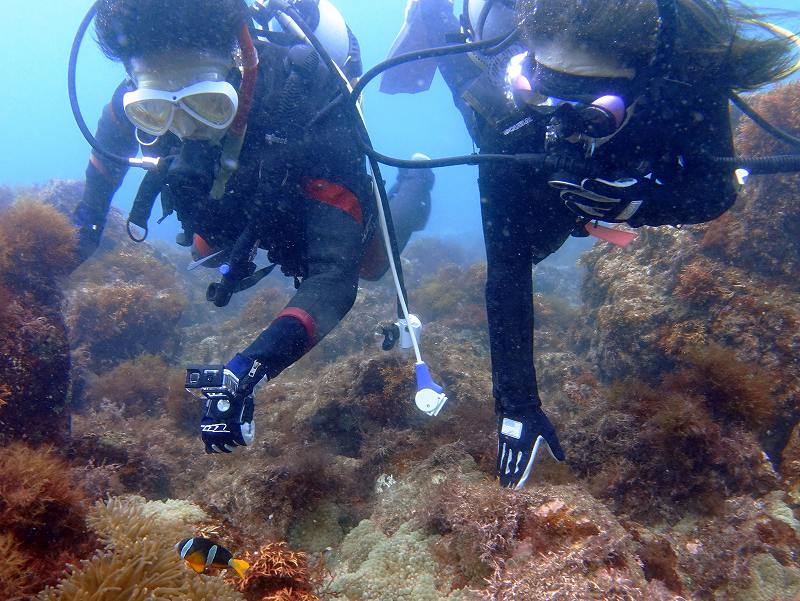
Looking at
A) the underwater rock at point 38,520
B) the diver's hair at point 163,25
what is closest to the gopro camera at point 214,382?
the underwater rock at point 38,520

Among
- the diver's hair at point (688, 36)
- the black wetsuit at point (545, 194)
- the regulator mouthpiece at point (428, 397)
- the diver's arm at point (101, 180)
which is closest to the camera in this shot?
the diver's hair at point (688, 36)

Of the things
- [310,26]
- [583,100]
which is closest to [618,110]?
[583,100]

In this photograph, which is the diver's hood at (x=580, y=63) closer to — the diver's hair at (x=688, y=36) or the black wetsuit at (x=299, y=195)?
the diver's hair at (x=688, y=36)

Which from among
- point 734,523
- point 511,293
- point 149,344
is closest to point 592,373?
point 734,523

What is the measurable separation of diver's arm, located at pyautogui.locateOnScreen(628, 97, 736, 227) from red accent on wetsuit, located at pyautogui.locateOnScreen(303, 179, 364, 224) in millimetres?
2072

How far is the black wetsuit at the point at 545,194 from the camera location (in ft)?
7.80

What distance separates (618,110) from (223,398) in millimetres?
2680

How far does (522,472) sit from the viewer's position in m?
2.97

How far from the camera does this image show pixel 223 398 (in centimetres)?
258

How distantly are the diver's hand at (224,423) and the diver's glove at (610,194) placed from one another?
2.30m

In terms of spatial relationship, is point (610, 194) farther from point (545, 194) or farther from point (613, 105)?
point (545, 194)

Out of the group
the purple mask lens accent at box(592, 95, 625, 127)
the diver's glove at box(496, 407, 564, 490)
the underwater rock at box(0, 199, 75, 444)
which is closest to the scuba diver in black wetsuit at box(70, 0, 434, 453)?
the underwater rock at box(0, 199, 75, 444)

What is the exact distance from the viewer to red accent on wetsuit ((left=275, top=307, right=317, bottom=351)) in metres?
2.96

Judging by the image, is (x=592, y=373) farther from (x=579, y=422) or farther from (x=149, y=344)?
(x=149, y=344)
